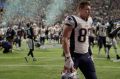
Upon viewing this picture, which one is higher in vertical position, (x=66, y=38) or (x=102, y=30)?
(x=66, y=38)

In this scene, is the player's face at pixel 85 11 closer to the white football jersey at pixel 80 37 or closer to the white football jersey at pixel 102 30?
the white football jersey at pixel 80 37

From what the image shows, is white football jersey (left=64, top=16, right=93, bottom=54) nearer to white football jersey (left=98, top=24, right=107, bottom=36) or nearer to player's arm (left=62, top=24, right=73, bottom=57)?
player's arm (left=62, top=24, right=73, bottom=57)

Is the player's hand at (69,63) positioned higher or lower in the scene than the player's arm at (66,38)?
lower

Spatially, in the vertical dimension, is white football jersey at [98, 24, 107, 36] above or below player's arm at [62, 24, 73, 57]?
below

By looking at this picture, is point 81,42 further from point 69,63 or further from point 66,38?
point 69,63

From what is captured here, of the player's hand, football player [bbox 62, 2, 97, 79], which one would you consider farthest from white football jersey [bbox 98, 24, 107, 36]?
the player's hand

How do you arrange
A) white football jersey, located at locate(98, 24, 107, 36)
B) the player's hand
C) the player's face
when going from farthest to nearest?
white football jersey, located at locate(98, 24, 107, 36), the player's face, the player's hand

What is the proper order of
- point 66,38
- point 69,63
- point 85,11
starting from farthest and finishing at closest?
point 85,11, point 66,38, point 69,63

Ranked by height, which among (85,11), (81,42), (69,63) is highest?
(85,11)

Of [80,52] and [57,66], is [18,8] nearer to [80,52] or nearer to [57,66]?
[57,66]

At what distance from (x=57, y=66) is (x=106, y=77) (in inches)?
166

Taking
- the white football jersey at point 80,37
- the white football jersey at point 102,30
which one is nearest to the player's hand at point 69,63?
the white football jersey at point 80,37

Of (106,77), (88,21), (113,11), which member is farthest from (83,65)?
(113,11)

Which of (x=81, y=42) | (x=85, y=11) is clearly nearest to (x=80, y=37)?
(x=81, y=42)
